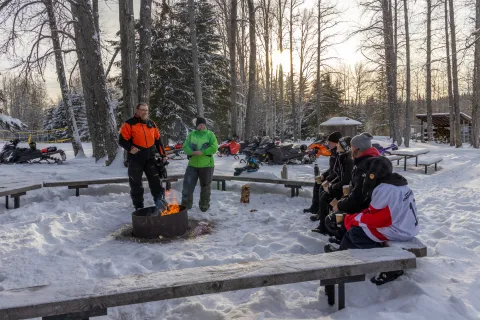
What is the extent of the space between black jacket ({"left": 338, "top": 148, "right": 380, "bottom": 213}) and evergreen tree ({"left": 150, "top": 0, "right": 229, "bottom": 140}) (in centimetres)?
1865

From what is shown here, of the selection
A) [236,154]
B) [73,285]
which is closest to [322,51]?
[236,154]

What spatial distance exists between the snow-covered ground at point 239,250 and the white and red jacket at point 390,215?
392mm

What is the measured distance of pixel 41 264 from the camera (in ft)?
14.1

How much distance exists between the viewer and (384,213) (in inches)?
135

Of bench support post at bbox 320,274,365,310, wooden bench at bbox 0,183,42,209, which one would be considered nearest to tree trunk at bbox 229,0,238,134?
wooden bench at bbox 0,183,42,209

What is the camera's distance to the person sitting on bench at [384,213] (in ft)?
11.2

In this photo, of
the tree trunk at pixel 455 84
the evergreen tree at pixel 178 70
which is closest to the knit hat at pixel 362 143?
the evergreen tree at pixel 178 70

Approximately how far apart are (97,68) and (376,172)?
32.2 feet

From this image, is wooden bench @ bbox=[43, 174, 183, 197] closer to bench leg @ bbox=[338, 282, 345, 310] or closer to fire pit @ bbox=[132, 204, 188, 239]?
fire pit @ bbox=[132, 204, 188, 239]

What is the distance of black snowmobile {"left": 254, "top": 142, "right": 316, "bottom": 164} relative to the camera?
46.1 feet

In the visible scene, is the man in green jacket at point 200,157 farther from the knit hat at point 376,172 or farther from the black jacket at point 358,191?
the knit hat at point 376,172

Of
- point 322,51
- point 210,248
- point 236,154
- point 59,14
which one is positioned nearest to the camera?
point 210,248

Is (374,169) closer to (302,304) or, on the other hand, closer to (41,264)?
(302,304)

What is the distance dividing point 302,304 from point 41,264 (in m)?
3.08
